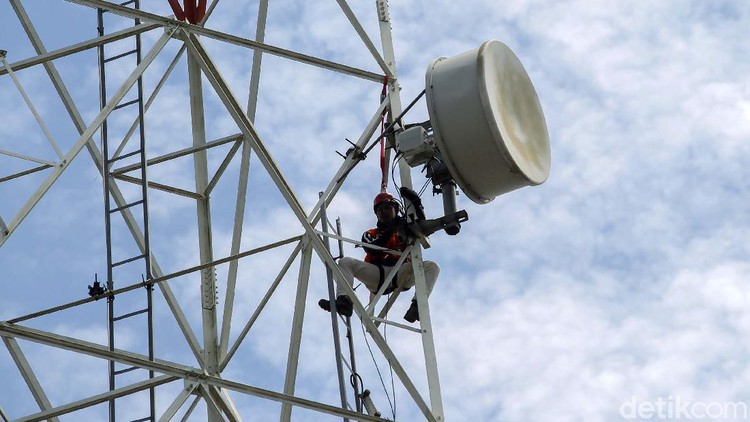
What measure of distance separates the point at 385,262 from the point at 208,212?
230 cm

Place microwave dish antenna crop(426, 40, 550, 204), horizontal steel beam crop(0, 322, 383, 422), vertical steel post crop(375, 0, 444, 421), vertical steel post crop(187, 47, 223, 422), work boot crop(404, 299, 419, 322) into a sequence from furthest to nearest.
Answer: work boot crop(404, 299, 419, 322), vertical steel post crop(187, 47, 223, 422), microwave dish antenna crop(426, 40, 550, 204), vertical steel post crop(375, 0, 444, 421), horizontal steel beam crop(0, 322, 383, 422)

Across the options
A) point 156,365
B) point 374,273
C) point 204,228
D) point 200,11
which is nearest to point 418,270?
point 374,273

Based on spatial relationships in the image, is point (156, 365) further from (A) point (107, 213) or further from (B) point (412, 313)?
(B) point (412, 313)

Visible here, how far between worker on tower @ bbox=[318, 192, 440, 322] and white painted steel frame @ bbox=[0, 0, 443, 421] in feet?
1.54

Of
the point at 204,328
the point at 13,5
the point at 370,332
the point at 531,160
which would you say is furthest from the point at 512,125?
the point at 13,5

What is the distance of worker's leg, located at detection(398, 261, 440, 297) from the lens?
18.7 m

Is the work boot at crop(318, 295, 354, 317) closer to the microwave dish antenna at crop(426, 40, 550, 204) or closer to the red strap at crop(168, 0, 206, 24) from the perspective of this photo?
the microwave dish antenna at crop(426, 40, 550, 204)

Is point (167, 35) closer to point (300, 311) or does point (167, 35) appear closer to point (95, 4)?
point (95, 4)

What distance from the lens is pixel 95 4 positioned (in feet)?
54.9

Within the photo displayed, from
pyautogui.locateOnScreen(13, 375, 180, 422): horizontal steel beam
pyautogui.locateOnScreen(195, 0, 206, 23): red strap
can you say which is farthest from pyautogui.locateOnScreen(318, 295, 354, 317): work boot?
pyautogui.locateOnScreen(195, 0, 206, 23): red strap

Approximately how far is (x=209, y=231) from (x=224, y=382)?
306cm

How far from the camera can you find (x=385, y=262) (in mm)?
19484

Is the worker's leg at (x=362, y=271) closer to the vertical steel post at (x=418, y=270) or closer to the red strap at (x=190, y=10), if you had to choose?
the vertical steel post at (x=418, y=270)

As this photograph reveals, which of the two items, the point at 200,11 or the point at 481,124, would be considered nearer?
the point at 481,124
